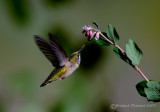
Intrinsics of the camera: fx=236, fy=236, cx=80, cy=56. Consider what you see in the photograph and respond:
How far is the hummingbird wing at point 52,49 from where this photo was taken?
1.96ft

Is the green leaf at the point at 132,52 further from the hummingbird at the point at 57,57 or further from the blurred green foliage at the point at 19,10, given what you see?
the blurred green foliage at the point at 19,10

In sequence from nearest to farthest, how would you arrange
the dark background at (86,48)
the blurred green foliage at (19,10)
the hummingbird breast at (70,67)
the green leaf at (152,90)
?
the green leaf at (152,90) < the hummingbird breast at (70,67) < the dark background at (86,48) < the blurred green foliage at (19,10)

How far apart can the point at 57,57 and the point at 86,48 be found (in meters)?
0.64

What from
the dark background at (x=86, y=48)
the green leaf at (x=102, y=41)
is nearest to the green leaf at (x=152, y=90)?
the green leaf at (x=102, y=41)

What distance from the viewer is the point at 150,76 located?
1350 mm

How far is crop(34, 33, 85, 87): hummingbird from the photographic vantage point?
1.98 ft

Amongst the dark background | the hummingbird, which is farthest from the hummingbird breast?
the dark background

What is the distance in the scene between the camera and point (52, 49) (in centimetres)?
63

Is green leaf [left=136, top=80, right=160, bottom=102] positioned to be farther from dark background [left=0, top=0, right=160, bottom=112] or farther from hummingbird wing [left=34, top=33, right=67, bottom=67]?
dark background [left=0, top=0, right=160, bottom=112]

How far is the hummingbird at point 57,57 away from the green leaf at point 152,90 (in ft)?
0.66

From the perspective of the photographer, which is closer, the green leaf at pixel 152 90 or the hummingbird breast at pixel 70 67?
the green leaf at pixel 152 90

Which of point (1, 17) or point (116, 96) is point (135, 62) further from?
point (1, 17)

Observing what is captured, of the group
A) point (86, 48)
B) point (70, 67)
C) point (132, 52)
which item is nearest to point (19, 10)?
point (86, 48)

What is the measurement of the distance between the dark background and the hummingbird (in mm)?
465
